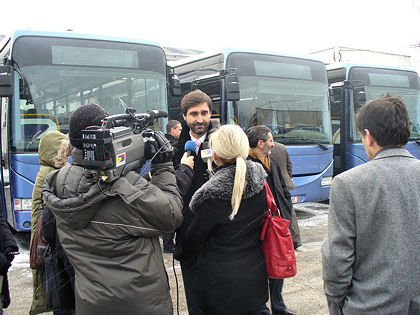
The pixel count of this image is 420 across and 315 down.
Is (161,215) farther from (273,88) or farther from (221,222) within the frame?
(273,88)

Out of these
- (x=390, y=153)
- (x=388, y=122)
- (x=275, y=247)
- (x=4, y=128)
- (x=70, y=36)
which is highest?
(x=70, y=36)

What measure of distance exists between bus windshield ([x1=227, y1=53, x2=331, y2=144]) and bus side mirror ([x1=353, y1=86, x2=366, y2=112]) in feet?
3.55

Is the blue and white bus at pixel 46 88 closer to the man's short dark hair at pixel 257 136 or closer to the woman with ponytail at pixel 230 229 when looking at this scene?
the man's short dark hair at pixel 257 136

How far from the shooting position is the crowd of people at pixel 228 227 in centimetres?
183

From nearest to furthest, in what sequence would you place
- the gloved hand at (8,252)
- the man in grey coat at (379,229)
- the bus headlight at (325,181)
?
1. the man in grey coat at (379,229)
2. the gloved hand at (8,252)
3. the bus headlight at (325,181)

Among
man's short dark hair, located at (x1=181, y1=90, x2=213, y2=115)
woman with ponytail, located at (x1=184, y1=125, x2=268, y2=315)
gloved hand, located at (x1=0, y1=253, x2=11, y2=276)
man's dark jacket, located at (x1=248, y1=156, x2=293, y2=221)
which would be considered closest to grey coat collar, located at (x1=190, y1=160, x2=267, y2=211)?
woman with ponytail, located at (x1=184, y1=125, x2=268, y2=315)

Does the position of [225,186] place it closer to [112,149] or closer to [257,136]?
[112,149]

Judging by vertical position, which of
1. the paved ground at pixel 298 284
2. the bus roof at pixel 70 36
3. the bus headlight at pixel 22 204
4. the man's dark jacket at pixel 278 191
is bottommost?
the paved ground at pixel 298 284

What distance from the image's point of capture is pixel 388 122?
189 centimetres

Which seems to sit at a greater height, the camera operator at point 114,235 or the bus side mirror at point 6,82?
the bus side mirror at point 6,82

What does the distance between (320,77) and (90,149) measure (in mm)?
7163

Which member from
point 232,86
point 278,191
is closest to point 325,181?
point 232,86

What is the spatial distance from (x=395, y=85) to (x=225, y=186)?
28.6 feet

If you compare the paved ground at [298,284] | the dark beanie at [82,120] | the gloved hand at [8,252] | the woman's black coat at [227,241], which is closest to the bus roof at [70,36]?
the paved ground at [298,284]
